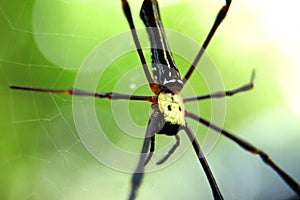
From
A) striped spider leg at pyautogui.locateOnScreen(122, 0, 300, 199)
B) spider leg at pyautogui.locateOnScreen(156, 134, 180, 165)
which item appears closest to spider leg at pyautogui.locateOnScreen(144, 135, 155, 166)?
striped spider leg at pyautogui.locateOnScreen(122, 0, 300, 199)

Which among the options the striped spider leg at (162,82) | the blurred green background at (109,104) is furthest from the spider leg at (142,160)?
the blurred green background at (109,104)

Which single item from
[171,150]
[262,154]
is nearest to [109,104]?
[171,150]

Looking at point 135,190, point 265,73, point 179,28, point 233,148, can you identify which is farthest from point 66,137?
point 265,73

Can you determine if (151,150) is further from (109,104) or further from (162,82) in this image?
(109,104)

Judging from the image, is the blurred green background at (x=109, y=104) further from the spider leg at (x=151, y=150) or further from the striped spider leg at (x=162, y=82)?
the striped spider leg at (x=162, y=82)

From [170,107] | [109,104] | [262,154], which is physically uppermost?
[109,104]

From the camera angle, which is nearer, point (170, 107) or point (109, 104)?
point (170, 107)

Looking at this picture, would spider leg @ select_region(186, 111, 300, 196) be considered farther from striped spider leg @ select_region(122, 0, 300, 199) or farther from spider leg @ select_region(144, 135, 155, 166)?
spider leg @ select_region(144, 135, 155, 166)
